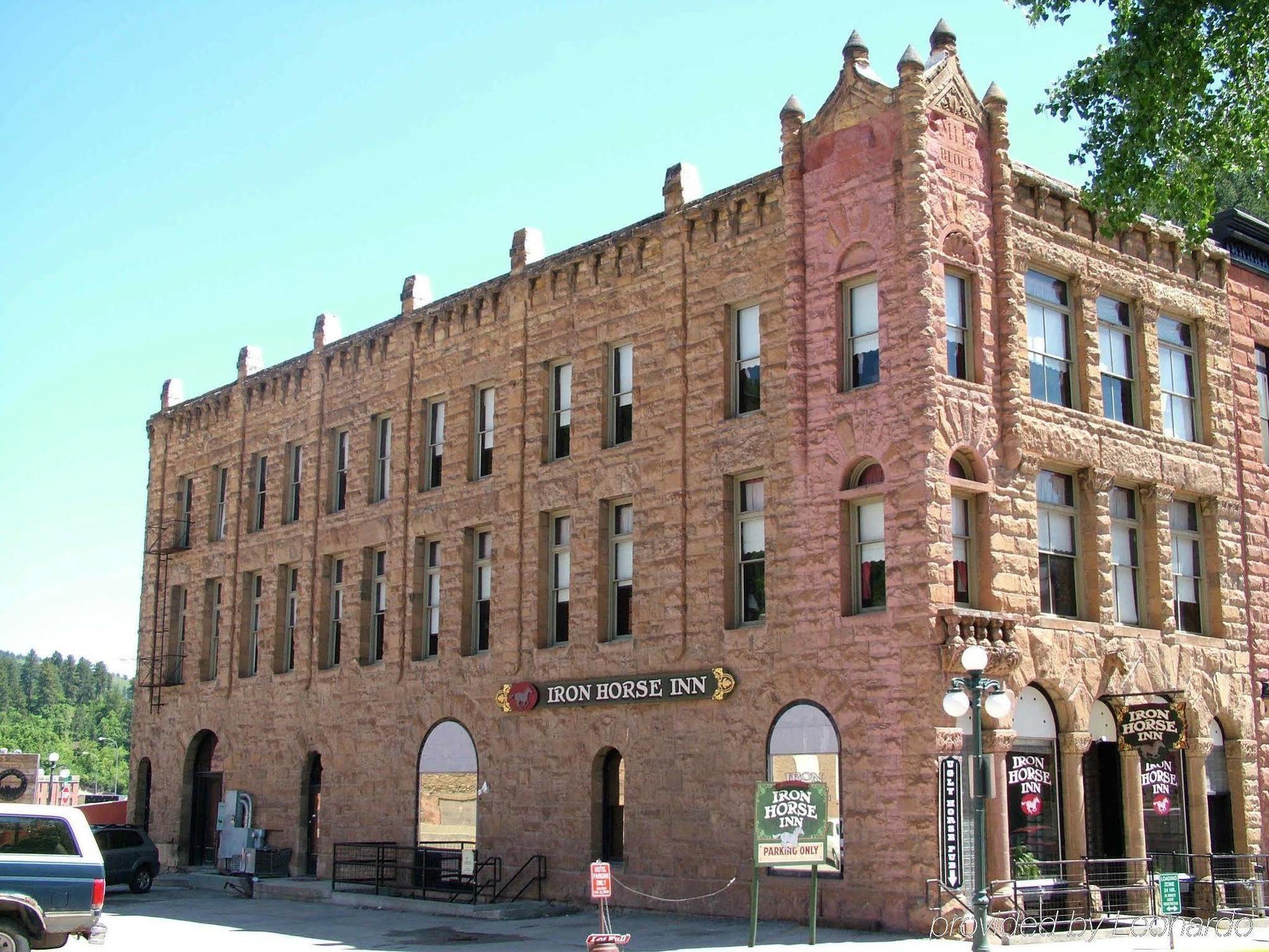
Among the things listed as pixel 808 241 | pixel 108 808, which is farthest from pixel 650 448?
pixel 108 808

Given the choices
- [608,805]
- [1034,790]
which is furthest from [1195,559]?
[608,805]

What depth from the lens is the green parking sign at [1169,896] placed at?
2056 centimetres

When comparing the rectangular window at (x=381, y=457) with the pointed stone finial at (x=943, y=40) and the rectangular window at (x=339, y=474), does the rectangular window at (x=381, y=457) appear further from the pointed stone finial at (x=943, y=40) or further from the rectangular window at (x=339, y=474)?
the pointed stone finial at (x=943, y=40)

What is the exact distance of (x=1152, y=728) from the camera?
24.3m

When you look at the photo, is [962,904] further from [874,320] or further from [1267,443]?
[1267,443]

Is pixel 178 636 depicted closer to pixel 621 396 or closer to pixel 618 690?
pixel 621 396

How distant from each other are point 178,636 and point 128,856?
32.9 feet

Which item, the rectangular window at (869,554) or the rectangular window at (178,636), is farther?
the rectangular window at (178,636)

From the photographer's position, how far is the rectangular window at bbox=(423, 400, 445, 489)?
3306 centimetres

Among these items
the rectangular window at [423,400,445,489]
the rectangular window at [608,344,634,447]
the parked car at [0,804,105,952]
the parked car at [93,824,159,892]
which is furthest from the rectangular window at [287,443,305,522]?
the parked car at [0,804,105,952]

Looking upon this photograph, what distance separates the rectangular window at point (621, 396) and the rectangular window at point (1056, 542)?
8209mm

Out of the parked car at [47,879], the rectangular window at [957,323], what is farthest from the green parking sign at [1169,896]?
the parked car at [47,879]

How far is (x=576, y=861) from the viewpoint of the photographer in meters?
27.3

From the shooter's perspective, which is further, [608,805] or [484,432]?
[484,432]
